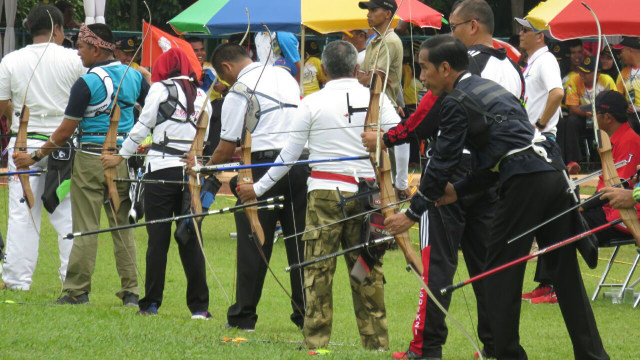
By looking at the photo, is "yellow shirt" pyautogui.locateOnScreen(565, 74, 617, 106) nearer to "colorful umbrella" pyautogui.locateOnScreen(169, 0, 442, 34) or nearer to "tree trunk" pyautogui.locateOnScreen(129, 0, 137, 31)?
"colorful umbrella" pyautogui.locateOnScreen(169, 0, 442, 34)

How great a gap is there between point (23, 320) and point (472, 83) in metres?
3.34

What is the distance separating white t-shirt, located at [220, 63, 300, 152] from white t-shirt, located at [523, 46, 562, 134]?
2.29 metres

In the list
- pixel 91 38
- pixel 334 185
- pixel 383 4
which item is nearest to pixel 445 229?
pixel 334 185

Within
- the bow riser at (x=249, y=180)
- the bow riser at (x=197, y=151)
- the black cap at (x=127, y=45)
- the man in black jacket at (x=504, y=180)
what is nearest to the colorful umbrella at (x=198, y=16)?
the black cap at (x=127, y=45)

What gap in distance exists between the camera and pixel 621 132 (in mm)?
8086

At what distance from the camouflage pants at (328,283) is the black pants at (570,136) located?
8749mm

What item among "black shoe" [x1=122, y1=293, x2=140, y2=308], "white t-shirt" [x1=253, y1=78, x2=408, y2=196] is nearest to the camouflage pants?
"white t-shirt" [x1=253, y1=78, x2=408, y2=196]

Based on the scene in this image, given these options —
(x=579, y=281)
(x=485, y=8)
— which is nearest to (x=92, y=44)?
(x=485, y=8)

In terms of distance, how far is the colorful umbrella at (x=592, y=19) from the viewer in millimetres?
8500

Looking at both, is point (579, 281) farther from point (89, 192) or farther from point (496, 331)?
point (89, 192)

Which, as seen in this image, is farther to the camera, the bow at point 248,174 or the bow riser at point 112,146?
the bow riser at point 112,146

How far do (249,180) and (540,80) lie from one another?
296 centimetres

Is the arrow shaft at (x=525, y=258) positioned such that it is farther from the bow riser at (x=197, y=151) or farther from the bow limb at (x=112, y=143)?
the bow limb at (x=112, y=143)

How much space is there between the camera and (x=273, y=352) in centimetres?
567
